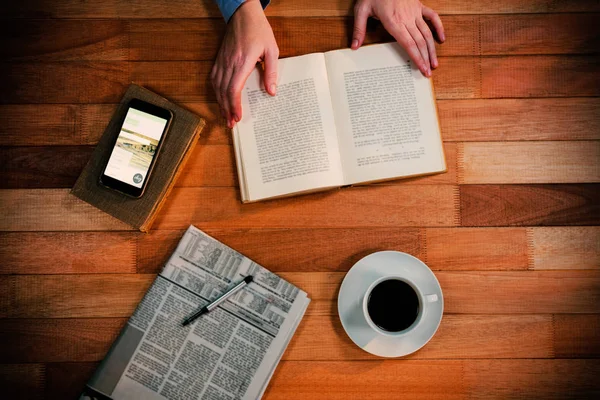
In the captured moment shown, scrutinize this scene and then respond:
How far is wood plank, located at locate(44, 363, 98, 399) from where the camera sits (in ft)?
3.34

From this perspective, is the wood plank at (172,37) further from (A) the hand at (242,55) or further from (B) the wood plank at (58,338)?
(B) the wood plank at (58,338)

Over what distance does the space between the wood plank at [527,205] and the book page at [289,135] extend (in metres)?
0.31

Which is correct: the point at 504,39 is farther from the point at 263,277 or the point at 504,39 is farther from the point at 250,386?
the point at 250,386

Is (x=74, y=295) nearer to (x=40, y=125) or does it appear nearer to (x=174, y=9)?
(x=40, y=125)

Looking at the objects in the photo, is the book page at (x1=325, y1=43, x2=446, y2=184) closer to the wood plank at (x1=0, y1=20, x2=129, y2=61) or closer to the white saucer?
the white saucer

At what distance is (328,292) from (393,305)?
0.16m

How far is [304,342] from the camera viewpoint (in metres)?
1.03

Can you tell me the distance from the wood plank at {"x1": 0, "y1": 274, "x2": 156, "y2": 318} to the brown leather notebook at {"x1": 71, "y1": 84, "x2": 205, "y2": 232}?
0.14 m

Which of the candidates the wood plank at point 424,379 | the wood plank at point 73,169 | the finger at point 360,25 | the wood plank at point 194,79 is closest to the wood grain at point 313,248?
the wood plank at point 73,169

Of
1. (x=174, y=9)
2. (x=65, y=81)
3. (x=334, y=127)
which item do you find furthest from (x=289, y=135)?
(x=65, y=81)

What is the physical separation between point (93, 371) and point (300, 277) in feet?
1.62

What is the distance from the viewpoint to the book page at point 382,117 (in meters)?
1.02

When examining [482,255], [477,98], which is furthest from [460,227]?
[477,98]

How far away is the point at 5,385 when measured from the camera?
1.02 meters
